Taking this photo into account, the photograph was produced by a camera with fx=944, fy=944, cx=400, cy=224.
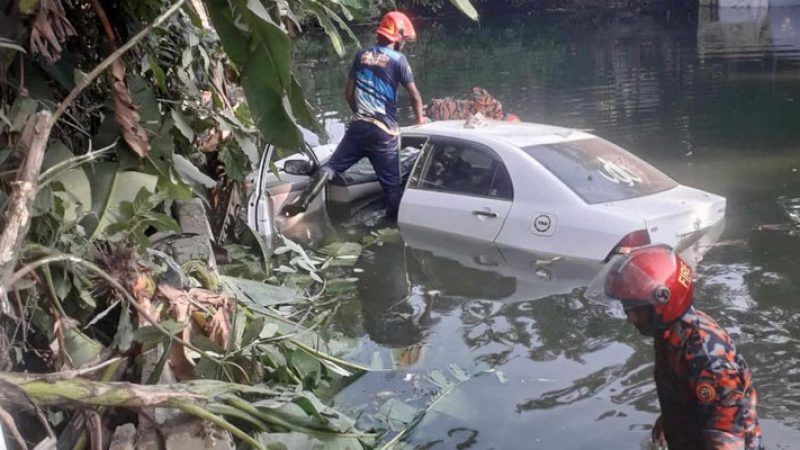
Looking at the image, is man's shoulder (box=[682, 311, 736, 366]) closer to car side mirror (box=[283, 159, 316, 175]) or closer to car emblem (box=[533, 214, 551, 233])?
car emblem (box=[533, 214, 551, 233])

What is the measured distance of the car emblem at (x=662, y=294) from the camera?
3.99 m

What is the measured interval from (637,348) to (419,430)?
1.93 m

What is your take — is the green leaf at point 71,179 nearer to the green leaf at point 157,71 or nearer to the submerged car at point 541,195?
the green leaf at point 157,71

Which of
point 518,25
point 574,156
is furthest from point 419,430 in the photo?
point 518,25

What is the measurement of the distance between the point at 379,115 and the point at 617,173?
3171 mm

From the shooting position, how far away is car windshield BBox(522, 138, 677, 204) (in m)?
8.30

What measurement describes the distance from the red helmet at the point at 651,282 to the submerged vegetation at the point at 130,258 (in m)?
1.26

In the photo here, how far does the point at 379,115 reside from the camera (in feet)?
35.1

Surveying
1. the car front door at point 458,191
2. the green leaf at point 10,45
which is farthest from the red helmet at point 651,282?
the car front door at point 458,191

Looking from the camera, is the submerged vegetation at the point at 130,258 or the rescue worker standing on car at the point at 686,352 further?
the rescue worker standing on car at the point at 686,352

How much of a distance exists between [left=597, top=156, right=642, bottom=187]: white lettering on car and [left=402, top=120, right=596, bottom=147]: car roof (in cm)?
53

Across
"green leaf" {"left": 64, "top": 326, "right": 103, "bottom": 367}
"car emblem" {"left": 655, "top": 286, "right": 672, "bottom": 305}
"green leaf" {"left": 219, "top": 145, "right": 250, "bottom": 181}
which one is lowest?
"car emblem" {"left": 655, "top": 286, "right": 672, "bottom": 305}

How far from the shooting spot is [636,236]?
25.2 ft

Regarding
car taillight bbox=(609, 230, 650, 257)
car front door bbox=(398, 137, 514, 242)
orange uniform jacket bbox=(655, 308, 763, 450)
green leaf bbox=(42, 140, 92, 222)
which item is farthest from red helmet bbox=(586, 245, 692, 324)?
car front door bbox=(398, 137, 514, 242)
